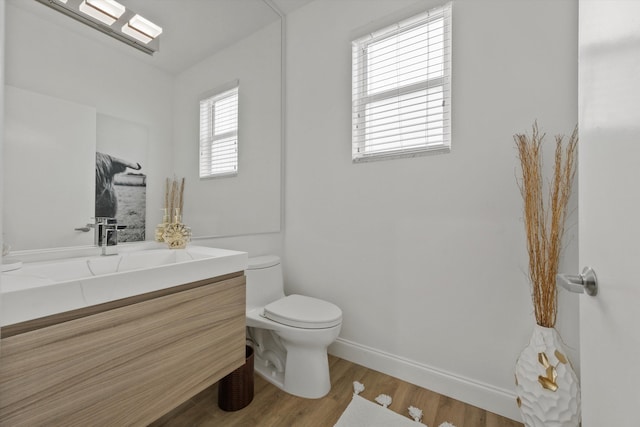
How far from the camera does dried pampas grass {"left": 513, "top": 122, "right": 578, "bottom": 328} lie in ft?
4.03

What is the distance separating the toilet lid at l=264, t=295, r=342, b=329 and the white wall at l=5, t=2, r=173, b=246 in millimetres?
825

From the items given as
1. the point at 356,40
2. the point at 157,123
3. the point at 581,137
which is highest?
the point at 356,40

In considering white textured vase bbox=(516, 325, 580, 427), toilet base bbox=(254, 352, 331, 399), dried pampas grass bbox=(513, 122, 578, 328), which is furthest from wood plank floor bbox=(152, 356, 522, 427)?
dried pampas grass bbox=(513, 122, 578, 328)

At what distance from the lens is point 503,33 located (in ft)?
4.70

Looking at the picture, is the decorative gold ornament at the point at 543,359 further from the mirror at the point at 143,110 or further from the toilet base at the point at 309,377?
the mirror at the point at 143,110

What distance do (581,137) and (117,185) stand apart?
5.88 feet

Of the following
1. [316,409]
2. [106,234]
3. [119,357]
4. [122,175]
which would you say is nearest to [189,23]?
[122,175]

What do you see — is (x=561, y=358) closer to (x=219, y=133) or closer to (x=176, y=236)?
(x=176, y=236)

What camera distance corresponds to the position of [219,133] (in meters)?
1.85

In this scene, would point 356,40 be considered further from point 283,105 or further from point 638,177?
point 638,177

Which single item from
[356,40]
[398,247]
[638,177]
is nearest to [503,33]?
[356,40]

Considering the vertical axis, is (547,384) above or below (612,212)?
below

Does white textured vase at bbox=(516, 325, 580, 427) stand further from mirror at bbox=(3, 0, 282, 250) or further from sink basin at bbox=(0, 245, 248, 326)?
mirror at bbox=(3, 0, 282, 250)

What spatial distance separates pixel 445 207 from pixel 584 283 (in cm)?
103
